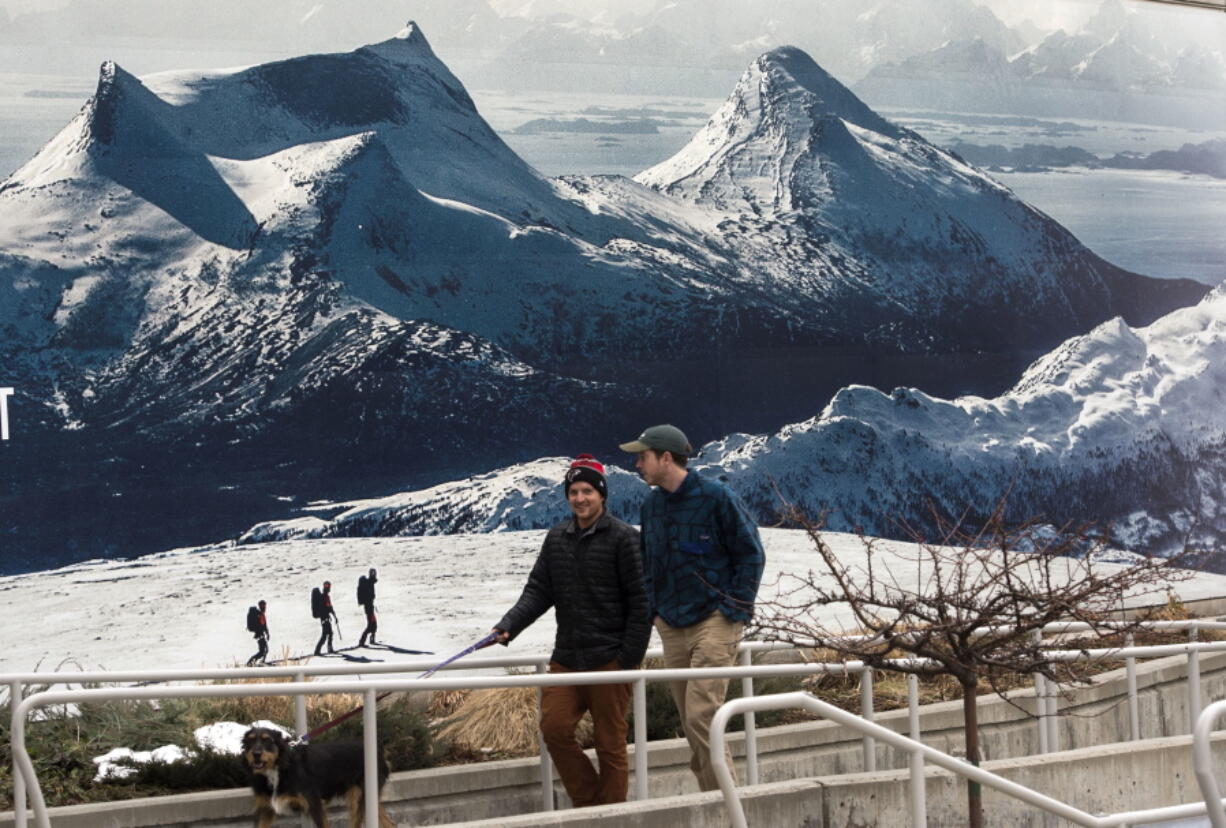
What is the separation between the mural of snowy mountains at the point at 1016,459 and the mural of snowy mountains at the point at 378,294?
325 millimetres

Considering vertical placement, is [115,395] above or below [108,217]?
below

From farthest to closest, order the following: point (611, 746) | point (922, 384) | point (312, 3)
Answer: point (922, 384) → point (312, 3) → point (611, 746)

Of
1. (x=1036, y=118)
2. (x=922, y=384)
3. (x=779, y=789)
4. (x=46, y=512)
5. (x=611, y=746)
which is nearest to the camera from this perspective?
(x=779, y=789)

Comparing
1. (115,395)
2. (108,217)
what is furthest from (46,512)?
(108,217)

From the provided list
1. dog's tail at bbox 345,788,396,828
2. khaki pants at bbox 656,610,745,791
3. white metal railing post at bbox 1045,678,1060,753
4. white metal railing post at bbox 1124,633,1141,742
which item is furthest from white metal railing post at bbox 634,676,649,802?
white metal railing post at bbox 1124,633,1141,742

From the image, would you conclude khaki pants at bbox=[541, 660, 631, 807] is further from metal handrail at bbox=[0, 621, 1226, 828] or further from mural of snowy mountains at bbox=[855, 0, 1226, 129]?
mural of snowy mountains at bbox=[855, 0, 1226, 129]

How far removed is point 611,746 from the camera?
678cm

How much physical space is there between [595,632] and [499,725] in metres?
2.15

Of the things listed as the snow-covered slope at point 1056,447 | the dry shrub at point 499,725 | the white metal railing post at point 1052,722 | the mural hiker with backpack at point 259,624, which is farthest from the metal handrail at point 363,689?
the snow-covered slope at point 1056,447

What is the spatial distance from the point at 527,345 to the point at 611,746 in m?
8.24

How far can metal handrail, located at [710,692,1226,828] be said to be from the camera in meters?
4.70

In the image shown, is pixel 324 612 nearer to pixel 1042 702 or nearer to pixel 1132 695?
pixel 1042 702

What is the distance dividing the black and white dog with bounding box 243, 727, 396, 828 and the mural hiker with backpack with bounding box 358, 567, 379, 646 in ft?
22.9

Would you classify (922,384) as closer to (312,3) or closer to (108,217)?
(312,3)
